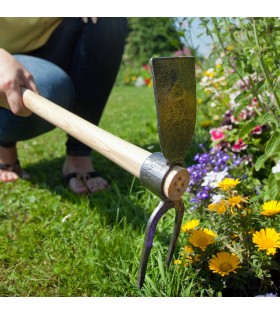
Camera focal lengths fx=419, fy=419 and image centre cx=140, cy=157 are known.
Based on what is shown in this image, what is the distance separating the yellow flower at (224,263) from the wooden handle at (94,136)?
361 mm

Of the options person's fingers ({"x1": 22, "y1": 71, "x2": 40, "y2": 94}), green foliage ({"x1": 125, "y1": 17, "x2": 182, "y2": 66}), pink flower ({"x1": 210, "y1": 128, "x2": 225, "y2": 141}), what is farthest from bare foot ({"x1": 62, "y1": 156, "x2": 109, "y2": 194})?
green foliage ({"x1": 125, "y1": 17, "x2": 182, "y2": 66})

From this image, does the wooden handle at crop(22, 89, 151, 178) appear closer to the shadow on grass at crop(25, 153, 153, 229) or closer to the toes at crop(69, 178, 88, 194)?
the shadow on grass at crop(25, 153, 153, 229)

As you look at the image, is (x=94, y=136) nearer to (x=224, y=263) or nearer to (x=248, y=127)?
(x=224, y=263)

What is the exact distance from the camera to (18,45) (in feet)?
7.40

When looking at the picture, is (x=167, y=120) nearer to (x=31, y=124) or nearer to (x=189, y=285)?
(x=189, y=285)

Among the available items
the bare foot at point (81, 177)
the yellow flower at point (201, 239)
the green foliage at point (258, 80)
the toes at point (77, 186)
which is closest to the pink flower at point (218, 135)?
the green foliage at point (258, 80)

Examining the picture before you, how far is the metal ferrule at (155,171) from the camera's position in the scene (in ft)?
3.81

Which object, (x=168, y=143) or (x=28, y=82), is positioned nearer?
(x=168, y=143)

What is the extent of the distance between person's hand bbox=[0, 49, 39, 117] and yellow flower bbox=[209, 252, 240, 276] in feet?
3.01

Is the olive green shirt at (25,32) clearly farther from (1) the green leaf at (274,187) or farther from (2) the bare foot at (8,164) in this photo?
(1) the green leaf at (274,187)

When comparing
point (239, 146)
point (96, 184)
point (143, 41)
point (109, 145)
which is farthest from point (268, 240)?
point (143, 41)

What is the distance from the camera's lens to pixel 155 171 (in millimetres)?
1170

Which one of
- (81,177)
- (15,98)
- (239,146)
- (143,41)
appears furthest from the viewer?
(143,41)

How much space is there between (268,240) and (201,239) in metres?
0.21
